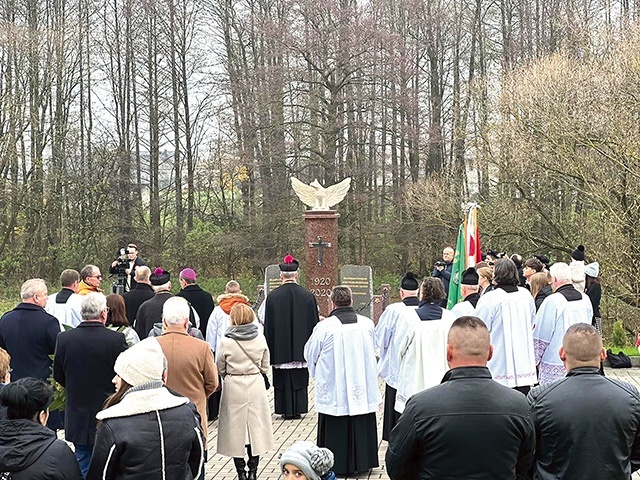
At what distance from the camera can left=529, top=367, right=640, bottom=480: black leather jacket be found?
167 inches

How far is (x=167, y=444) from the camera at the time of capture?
4.29 meters

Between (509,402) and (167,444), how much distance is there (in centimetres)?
168

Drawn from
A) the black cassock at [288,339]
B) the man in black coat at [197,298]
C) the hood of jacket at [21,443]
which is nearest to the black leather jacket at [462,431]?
the hood of jacket at [21,443]

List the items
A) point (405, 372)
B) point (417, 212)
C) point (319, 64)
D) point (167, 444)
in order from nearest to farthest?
point (167, 444), point (405, 372), point (417, 212), point (319, 64)

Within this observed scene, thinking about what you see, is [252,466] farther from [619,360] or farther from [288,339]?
[619,360]

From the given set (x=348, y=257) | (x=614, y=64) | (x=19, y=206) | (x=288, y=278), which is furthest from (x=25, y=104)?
(x=288, y=278)

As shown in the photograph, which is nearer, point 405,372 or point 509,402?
point 509,402

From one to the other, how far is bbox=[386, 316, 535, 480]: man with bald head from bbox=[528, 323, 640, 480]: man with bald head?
0.42 meters

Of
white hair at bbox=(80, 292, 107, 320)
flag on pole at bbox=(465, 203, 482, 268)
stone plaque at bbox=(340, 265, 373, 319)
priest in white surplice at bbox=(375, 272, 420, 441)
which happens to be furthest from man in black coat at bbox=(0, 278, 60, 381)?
stone plaque at bbox=(340, 265, 373, 319)

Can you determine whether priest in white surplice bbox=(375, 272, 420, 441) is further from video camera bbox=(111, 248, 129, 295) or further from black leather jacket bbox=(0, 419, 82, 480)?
video camera bbox=(111, 248, 129, 295)

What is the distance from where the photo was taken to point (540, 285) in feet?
32.1

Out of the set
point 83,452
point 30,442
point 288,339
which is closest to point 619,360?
point 288,339

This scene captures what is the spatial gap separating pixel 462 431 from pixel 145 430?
156 cm

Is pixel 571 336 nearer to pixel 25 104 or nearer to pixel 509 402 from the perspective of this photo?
pixel 509 402
